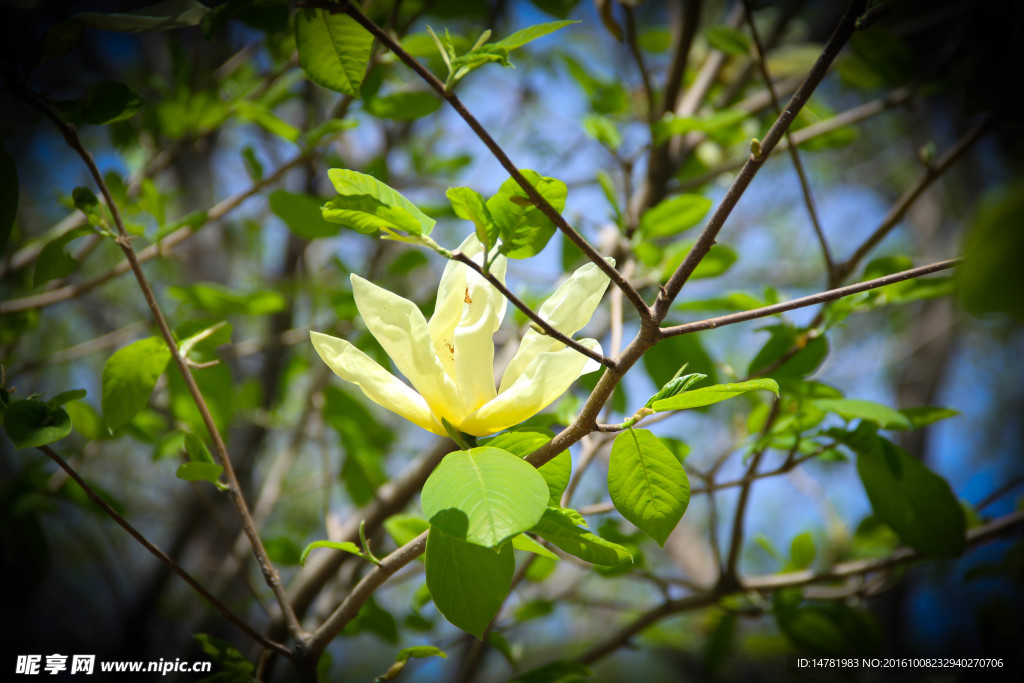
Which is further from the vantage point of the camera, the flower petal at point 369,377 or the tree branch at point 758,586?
the tree branch at point 758,586

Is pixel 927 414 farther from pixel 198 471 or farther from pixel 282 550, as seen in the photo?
pixel 282 550

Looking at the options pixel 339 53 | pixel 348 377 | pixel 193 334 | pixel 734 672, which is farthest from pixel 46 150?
pixel 734 672

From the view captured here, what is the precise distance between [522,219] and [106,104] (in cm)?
36

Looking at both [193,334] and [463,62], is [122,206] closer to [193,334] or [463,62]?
[193,334]

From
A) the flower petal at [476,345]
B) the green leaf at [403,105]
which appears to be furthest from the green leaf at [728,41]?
the flower petal at [476,345]

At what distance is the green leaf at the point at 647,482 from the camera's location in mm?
397

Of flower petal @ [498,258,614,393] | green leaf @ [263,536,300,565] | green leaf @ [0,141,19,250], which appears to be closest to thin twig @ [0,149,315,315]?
green leaf @ [0,141,19,250]

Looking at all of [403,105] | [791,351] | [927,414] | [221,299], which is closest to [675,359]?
[791,351]

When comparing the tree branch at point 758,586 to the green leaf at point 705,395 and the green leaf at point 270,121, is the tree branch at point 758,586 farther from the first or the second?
the green leaf at point 270,121

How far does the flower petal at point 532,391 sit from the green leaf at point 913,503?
1.07 feet

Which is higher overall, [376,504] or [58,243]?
[58,243]

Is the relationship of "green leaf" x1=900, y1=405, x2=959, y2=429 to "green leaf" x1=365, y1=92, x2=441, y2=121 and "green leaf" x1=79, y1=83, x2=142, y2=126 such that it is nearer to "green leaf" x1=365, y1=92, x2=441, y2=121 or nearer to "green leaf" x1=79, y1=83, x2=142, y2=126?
"green leaf" x1=365, y1=92, x2=441, y2=121

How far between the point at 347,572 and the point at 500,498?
746mm

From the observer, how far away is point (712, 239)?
1.19 ft
